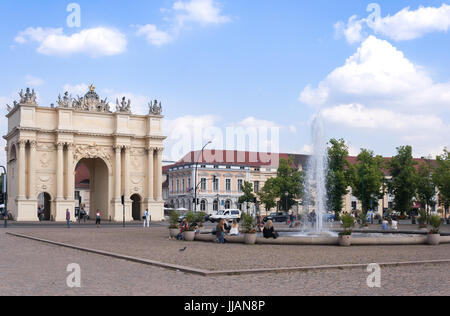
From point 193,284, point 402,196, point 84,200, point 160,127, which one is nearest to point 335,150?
point 402,196

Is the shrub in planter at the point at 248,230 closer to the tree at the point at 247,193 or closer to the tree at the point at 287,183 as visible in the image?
the tree at the point at 287,183

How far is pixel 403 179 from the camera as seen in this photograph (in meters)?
86.2

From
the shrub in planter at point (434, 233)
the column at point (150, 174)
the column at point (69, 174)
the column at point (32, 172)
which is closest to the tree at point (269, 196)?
the column at point (150, 174)

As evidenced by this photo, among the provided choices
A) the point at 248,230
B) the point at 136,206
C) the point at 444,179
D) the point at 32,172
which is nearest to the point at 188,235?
the point at 248,230

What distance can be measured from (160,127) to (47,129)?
1386 cm

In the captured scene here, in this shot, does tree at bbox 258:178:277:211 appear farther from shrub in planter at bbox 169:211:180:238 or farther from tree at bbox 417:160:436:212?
shrub in planter at bbox 169:211:180:238

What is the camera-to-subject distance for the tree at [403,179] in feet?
281

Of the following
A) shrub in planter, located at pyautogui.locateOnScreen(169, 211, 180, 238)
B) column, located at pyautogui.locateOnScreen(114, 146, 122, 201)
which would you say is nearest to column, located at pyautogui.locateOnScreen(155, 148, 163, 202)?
column, located at pyautogui.locateOnScreen(114, 146, 122, 201)

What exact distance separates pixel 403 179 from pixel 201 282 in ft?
254

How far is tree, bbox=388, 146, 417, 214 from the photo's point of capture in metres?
85.6

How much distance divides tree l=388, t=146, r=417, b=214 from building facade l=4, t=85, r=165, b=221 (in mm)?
35831
